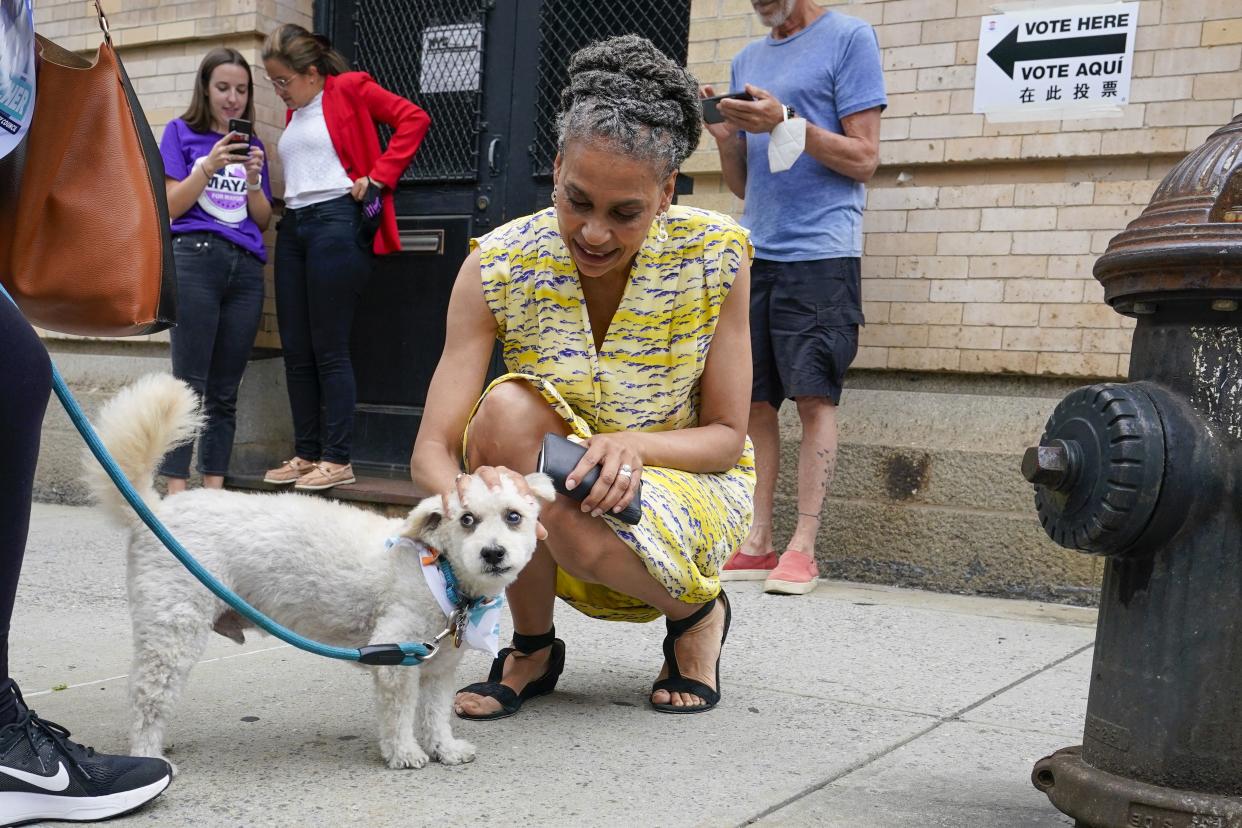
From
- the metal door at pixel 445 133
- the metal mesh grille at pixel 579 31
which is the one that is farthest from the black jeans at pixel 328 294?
the metal mesh grille at pixel 579 31

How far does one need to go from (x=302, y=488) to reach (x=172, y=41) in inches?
115

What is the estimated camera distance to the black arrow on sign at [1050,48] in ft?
16.1

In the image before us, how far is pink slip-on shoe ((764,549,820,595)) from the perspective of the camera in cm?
484

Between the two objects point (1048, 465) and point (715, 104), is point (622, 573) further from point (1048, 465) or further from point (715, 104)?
point (715, 104)

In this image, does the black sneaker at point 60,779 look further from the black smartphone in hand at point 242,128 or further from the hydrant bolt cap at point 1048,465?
the black smartphone in hand at point 242,128

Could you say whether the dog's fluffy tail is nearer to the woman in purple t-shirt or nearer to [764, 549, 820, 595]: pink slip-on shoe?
[764, 549, 820, 595]: pink slip-on shoe

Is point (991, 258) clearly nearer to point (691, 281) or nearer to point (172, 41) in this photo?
point (691, 281)

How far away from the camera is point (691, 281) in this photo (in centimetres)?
311

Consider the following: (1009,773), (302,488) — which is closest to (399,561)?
(1009,773)

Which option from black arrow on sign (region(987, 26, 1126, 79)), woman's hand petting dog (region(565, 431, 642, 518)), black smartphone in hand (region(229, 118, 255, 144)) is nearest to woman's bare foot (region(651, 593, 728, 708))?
woman's hand petting dog (region(565, 431, 642, 518))

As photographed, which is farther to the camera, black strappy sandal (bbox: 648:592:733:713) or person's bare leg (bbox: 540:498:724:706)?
black strappy sandal (bbox: 648:592:733:713)

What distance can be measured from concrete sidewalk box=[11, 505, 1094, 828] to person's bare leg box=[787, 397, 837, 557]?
510 millimetres

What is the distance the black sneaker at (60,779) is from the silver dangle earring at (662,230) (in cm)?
169

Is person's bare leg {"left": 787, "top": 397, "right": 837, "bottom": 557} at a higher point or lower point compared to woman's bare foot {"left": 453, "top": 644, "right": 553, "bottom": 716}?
higher
